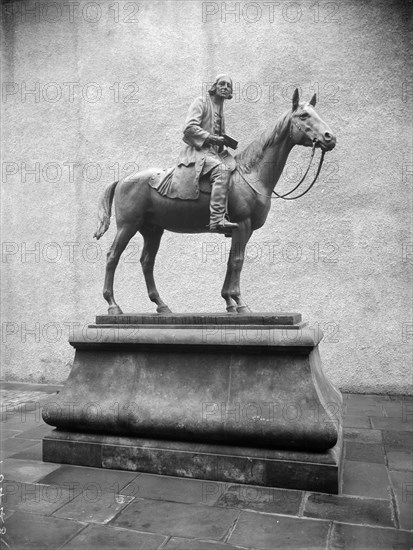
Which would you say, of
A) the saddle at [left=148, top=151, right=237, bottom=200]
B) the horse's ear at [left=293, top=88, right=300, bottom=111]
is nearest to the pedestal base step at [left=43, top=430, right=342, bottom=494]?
the saddle at [left=148, top=151, right=237, bottom=200]

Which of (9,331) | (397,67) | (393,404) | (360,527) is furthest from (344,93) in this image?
(9,331)

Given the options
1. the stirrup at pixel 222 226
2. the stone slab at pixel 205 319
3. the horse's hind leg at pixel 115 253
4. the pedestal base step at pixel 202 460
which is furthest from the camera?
the horse's hind leg at pixel 115 253

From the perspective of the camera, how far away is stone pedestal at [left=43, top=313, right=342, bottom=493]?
11.0ft

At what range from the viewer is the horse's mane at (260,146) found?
13.1ft

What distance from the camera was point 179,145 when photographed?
745cm

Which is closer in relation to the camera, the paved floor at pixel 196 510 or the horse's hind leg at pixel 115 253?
the paved floor at pixel 196 510

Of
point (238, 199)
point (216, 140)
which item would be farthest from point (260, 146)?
point (238, 199)

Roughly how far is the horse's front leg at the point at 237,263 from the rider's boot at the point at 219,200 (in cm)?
18

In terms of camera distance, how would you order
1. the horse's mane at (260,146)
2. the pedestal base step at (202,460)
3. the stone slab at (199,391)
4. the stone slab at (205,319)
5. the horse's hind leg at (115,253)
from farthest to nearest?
the horse's hind leg at (115,253) < the horse's mane at (260,146) < the stone slab at (205,319) < the stone slab at (199,391) < the pedestal base step at (202,460)

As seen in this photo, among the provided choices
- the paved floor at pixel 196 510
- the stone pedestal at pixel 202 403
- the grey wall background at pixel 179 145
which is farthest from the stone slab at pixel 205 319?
the grey wall background at pixel 179 145

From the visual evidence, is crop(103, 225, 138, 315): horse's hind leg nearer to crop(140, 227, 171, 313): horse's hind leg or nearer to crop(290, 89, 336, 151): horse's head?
crop(140, 227, 171, 313): horse's hind leg

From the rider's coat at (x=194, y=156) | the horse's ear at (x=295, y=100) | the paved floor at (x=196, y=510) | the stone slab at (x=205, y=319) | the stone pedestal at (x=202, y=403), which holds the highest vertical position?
the horse's ear at (x=295, y=100)

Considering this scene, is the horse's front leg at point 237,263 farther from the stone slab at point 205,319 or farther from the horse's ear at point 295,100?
the horse's ear at point 295,100

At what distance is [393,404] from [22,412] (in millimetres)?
4482
